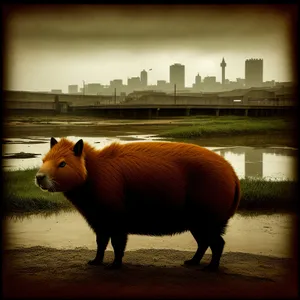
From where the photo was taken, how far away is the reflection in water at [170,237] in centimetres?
359

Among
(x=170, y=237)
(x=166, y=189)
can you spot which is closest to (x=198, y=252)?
(x=170, y=237)

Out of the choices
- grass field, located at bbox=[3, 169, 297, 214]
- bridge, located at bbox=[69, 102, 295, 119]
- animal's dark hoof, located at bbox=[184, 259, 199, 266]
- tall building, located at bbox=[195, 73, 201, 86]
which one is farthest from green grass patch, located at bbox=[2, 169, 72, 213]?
tall building, located at bbox=[195, 73, 201, 86]

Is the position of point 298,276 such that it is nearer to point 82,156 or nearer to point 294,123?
point 294,123

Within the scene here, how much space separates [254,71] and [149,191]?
5.06 ft

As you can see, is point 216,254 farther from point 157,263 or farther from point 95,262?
point 95,262

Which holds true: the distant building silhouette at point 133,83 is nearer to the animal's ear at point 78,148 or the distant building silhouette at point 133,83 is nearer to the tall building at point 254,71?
the tall building at point 254,71

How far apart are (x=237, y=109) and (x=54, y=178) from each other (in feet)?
6.47

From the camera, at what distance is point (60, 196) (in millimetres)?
4543

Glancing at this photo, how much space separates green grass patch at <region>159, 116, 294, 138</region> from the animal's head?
1121 millimetres

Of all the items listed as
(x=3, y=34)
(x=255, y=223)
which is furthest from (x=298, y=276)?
(x=3, y=34)

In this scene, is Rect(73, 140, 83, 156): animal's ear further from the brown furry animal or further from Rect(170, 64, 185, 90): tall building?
Rect(170, 64, 185, 90): tall building

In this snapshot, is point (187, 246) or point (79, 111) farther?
point (79, 111)

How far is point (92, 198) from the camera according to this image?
10.2ft

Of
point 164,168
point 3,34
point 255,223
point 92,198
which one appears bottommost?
point 255,223
